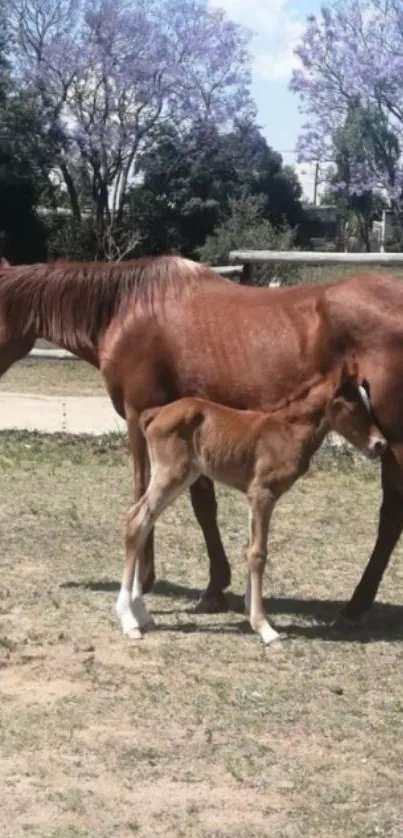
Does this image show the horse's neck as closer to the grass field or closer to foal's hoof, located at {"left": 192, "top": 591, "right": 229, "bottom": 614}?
the grass field

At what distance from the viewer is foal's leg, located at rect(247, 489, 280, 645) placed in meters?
5.79

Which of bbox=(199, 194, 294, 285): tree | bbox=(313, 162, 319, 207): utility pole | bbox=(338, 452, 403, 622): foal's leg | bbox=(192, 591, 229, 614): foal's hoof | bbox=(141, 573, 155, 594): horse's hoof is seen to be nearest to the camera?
bbox=(338, 452, 403, 622): foal's leg

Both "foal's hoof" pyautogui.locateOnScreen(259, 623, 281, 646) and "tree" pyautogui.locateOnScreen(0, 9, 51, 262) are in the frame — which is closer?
"foal's hoof" pyautogui.locateOnScreen(259, 623, 281, 646)

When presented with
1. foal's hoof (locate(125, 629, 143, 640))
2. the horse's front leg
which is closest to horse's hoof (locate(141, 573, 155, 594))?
the horse's front leg

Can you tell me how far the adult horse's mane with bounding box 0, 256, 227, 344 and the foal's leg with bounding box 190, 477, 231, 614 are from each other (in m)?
0.99

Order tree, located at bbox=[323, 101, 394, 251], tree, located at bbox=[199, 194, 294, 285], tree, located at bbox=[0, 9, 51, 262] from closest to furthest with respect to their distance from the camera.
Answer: tree, located at bbox=[199, 194, 294, 285] < tree, located at bbox=[0, 9, 51, 262] < tree, located at bbox=[323, 101, 394, 251]

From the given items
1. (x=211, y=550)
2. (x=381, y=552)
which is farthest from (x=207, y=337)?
(x=381, y=552)

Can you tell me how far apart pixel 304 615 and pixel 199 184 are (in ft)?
96.9

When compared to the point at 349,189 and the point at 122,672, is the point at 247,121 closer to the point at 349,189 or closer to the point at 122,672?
the point at 349,189

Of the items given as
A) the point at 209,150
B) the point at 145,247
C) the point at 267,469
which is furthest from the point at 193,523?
the point at 209,150

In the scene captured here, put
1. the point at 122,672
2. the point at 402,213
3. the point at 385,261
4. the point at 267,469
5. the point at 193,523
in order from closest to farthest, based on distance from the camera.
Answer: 1. the point at 122,672
2. the point at 267,469
3. the point at 193,523
4. the point at 385,261
5. the point at 402,213

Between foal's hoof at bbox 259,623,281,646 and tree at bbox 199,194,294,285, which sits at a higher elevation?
tree at bbox 199,194,294,285

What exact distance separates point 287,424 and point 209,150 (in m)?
31.0

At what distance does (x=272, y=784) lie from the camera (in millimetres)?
4207
